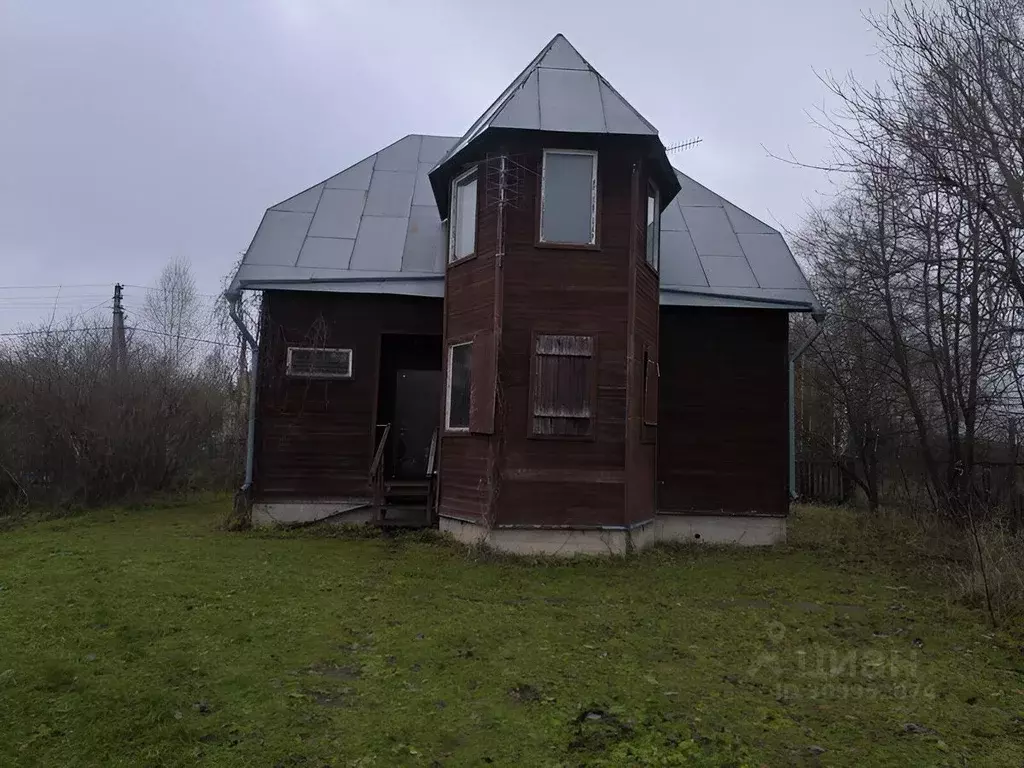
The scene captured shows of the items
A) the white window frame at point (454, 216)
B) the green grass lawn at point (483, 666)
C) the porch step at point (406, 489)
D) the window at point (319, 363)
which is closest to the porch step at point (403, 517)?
the porch step at point (406, 489)

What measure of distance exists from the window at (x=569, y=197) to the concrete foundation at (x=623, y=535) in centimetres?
371

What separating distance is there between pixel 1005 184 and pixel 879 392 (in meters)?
8.84

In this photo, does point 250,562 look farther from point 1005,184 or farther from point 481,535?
point 1005,184

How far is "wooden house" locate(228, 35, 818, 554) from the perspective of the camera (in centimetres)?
960

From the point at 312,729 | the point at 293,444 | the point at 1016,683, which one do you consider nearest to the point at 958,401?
the point at 1016,683

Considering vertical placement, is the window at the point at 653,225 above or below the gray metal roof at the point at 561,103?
below

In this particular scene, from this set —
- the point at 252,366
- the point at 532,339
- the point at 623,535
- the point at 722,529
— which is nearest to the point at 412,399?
the point at 252,366

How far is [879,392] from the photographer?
16.2 m

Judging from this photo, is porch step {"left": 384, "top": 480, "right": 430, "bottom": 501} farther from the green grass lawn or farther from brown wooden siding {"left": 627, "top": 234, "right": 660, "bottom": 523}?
brown wooden siding {"left": 627, "top": 234, "right": 660, "bottom": 523}

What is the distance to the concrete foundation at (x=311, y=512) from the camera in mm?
11594

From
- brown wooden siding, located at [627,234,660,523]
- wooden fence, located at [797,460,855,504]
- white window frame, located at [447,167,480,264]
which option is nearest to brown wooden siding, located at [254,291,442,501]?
white window frame, located at [447,167,480,264]

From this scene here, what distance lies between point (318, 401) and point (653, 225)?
225 inches

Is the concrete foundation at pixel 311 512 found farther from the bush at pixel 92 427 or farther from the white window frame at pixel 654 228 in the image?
the white window frame at pixel 654 228

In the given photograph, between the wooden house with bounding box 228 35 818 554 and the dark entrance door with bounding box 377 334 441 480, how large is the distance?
0.04m
